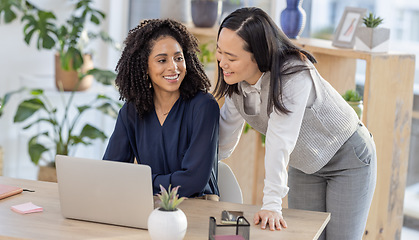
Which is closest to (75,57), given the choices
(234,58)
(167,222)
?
(234,58)

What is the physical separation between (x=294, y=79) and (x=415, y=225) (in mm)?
2168

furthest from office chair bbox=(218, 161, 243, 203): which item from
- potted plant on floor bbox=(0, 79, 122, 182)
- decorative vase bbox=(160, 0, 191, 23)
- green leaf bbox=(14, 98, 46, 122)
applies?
green leaf bbox=(14, 98, 46, 122)

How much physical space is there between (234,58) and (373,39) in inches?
42.6

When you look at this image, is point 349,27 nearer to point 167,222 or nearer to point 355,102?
point 355,102

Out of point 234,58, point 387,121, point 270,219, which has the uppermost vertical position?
point 234,58

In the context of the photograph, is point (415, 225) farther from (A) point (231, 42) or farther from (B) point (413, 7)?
(A) point (231, 42)

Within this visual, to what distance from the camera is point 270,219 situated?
191 cm

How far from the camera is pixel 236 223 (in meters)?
1.85

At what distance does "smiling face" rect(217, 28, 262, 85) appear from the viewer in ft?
6.42

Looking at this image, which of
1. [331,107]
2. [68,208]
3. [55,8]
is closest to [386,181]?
[331,107]

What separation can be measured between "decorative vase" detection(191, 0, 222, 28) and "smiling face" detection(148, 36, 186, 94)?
54.0 inches

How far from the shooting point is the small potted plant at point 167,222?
67.2 inches

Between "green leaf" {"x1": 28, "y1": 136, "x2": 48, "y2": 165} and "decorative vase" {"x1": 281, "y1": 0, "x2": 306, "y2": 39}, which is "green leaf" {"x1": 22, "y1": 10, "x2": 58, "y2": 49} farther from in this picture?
"decorative vase" {"x1": 281, "y1": 0, "x2": 306, "y2": 39}

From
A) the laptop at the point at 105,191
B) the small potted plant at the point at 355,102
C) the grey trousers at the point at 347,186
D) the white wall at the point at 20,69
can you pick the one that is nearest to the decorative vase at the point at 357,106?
the small potted plant at the point at 355,102
